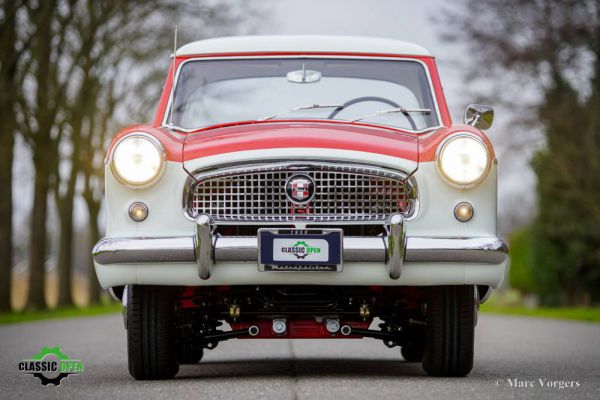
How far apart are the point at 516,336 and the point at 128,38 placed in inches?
631

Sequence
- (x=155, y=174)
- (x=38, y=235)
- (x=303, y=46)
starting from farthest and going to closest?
1. (x=38, y=235)
2. (x=303, y=46)
3. (x=155, y=174)

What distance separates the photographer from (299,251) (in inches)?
232

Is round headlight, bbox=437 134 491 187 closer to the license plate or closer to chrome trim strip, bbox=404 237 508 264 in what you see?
chrome trim strip, bbox=404 237 508 264

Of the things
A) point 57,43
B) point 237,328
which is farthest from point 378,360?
point 57,43

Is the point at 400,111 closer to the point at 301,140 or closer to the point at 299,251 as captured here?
the point at 301,140

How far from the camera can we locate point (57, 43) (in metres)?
24.1

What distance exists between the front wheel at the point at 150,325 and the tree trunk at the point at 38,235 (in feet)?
58.1

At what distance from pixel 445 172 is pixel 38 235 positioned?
1882 centimetres

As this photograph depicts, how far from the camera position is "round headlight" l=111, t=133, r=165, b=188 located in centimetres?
613

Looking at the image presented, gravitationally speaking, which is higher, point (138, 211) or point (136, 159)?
point (136, 159)

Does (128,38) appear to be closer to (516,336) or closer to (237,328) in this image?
(516,336)

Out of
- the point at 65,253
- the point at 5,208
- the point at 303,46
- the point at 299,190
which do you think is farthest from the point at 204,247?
the point at 65,253
